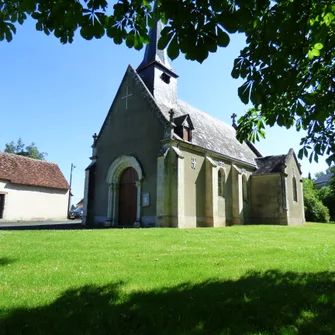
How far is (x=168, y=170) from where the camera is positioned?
Answer: 17516 mm

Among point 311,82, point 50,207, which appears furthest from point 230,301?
point 50,207

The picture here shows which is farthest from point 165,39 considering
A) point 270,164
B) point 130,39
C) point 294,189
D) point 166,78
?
point 294,189

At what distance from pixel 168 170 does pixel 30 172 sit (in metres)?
18.9

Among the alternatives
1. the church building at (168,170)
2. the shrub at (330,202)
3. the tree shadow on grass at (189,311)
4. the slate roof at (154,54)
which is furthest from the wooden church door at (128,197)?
the shrub at (330,202)

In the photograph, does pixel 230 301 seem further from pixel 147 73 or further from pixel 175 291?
pixel 147 73

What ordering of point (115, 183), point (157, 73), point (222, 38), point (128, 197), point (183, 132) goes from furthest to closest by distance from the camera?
point (157, 73)
point (115, 183)
point (128, 197)
point (183, 132)
point (222, 38)

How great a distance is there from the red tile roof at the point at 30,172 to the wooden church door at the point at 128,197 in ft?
41.7

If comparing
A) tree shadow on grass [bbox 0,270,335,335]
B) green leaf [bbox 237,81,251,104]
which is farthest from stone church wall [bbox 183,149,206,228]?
green leaf [bbox 237,81,251,104]

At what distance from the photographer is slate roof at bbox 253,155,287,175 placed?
25200mm

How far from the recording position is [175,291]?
4168 millimetres

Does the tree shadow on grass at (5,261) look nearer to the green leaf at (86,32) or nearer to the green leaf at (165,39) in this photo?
the green leaf at (86,32)

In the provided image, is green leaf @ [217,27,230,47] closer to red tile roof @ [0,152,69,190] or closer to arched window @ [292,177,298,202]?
arched window @ [292,177,298,202]

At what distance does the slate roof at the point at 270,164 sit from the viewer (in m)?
25.2

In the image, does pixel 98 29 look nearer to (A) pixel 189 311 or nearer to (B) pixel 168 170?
(A) pixel 189 311
